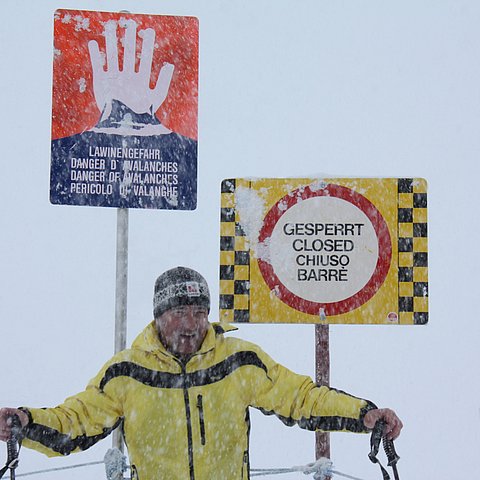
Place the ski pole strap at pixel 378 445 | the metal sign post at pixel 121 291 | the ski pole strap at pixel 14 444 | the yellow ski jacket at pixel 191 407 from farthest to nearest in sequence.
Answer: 1. the metal sign post at pixel 121 291
2. the yellow ski jacket at pixel 191 407
3. the ski pole strap at pixel 378 445
4. the ski pole strap at pixel 14 444

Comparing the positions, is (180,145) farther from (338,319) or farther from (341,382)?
(341,382)

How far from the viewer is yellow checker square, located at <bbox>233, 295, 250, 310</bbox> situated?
3701mm

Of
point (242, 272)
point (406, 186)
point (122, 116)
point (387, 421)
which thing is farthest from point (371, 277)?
point (122, 116)

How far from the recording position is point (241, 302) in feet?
12.2

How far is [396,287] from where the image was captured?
368cm

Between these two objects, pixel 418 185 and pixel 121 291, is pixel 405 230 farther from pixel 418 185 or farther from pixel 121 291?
pixel 121 291

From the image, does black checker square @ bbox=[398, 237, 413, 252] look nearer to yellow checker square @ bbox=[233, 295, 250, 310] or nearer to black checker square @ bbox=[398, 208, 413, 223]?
black checker square @ bbox=[398, 208, 413, 223]

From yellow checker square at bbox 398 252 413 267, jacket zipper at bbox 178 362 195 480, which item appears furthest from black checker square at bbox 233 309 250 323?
yellow checker square at bbox 398 252 413 267

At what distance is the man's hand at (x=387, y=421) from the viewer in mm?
2955

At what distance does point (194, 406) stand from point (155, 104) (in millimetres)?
1461

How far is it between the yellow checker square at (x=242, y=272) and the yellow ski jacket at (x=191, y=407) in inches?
23.8

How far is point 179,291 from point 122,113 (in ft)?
3.41

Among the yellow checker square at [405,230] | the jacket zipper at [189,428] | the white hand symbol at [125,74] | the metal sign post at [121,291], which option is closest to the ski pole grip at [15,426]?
the jacket zipper at [189,428]

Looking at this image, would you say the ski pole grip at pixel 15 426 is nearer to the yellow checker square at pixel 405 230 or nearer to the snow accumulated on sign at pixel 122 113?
the snow accumulated on sign at pixel 122 113
